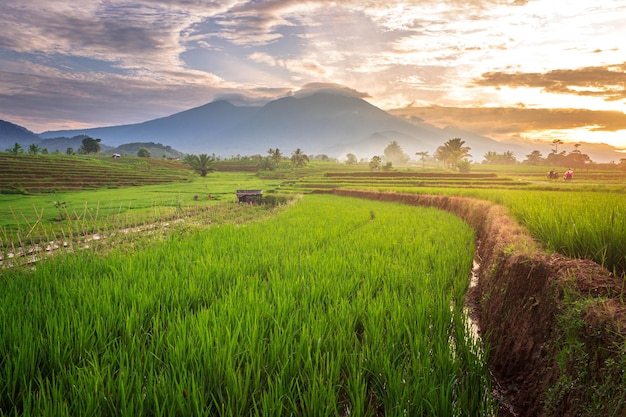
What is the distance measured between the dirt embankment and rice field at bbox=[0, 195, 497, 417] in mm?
313

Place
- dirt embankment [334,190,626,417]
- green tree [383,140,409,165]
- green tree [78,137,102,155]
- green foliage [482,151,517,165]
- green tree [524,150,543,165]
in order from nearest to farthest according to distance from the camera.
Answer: dirt embankment [334,190,626,417], green tree [78,137,102,155], green tree [524,150,543,165], green foliage [482,151,517,165], green tree [383,140,409,165]

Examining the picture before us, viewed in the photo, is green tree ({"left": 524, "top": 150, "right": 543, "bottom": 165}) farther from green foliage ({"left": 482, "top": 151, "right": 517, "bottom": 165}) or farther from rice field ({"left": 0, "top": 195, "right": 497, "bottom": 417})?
rice field ({"left": 0, "top": 195, "right": 497, "bottom": 417})

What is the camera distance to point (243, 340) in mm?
2592

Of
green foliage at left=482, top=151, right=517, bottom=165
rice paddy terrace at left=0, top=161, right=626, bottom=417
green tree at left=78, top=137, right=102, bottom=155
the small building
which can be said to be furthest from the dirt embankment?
green foliage at left=482, top=151, right=517, bottom=165

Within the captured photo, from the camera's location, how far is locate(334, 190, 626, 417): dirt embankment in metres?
1.83

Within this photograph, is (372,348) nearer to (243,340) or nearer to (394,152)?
(243,340)

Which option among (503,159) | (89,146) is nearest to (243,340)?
(89,146)

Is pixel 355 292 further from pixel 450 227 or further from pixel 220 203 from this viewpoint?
pixel 220 203

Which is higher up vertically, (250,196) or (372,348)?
(250,196)

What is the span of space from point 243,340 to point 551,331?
2494 millimetres

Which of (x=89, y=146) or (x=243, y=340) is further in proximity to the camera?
(x=89, y=146)

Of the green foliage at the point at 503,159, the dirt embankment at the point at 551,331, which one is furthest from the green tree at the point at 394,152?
the dirt embankment at the point at 551,331

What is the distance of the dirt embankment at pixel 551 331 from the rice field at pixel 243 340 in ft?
1.03

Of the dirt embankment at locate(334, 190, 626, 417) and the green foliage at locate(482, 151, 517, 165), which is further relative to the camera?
the green foliage at locate(482, 151, 517, 165)
